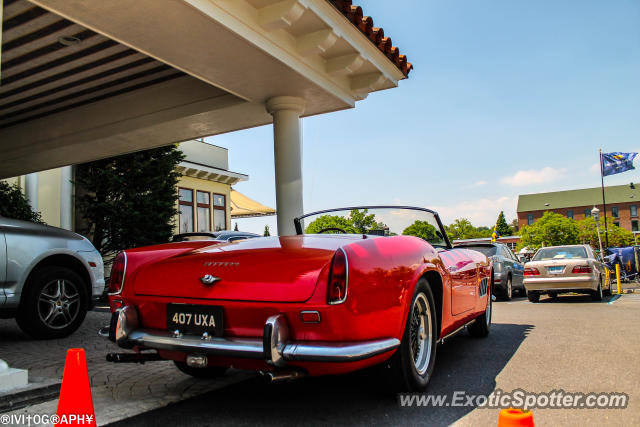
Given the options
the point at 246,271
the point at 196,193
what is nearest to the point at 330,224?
the point at 246,271

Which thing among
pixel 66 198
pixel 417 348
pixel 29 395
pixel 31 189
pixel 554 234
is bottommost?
pixel 29 395

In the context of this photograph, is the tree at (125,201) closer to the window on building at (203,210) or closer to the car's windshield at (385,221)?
the window on building at (203,210)

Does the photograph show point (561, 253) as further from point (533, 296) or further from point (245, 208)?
point (245, 208)

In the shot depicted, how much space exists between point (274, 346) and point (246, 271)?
549mm

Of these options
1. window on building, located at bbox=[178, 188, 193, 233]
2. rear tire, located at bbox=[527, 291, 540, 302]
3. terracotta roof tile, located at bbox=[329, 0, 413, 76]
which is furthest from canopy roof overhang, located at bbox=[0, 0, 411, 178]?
window on building, located at bbox=[178, 188, 193, 233]

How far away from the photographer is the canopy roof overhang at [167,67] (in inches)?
216

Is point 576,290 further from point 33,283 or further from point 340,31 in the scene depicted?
point 33,283

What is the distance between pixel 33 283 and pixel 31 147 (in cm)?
657

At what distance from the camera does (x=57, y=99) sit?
29.8 ft

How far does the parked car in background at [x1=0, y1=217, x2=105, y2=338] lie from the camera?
4.92 metres

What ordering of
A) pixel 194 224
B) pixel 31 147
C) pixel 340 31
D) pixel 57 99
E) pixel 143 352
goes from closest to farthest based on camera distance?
pixel 143 352, pixel 340 31, pixel 57 99, pixel 31 147, pixel 194 224

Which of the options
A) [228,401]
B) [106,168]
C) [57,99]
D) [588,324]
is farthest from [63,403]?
[106,168]

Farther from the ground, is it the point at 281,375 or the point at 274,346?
the point at 274,346

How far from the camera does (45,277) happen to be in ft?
17.2
